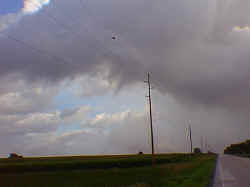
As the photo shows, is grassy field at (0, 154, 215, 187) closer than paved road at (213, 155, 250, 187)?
No

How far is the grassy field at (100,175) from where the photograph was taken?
27656 mm

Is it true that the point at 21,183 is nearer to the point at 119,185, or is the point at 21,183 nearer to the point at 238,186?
the point at 119,185

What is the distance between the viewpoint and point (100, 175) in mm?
35531

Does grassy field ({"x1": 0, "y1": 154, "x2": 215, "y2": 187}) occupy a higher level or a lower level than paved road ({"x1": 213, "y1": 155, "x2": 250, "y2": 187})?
lower

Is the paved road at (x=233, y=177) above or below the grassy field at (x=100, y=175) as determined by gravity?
above

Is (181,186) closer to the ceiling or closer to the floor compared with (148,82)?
closer to the floor

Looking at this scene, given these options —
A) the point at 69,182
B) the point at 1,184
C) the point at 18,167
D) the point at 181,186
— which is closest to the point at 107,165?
the point at 18,167

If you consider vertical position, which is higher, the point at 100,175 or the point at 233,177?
the point at 233,177

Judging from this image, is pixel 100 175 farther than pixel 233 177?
Yes

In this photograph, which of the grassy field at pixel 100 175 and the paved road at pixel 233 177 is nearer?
the paved road at pixel 233 177

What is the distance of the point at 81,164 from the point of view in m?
49.6

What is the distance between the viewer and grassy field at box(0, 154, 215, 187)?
90.7 ft

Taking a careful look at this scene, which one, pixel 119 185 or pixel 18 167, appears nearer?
pixel 119 185

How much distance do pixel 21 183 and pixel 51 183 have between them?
2804 millimetres
